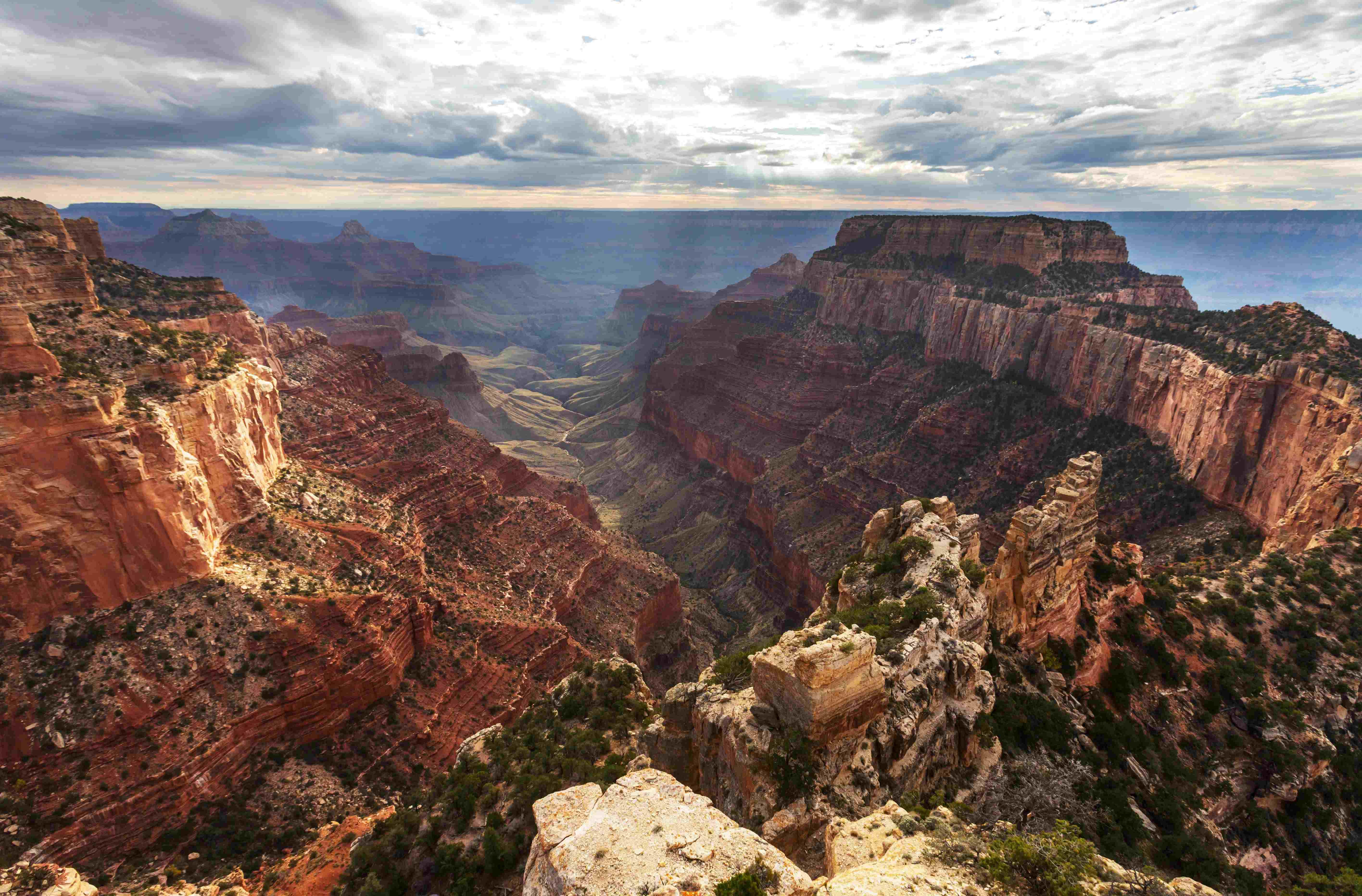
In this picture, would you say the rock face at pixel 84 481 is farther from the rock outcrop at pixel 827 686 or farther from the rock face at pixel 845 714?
the rock outcrop at pixel 827 686

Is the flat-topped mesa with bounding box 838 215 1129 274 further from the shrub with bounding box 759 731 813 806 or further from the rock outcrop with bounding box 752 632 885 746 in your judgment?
the shrub with bounding box 759 731 813 806

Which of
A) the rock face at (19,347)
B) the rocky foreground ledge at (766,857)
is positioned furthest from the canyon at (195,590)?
the rocky foreground ledge at (766,857)

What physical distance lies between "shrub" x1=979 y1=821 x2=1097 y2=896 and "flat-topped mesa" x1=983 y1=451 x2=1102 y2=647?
1469cm

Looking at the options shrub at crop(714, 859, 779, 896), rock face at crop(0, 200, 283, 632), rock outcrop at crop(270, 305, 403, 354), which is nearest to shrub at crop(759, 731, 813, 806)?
shrub at crop(714, 859, 779, 896)

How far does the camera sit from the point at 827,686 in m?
18.9

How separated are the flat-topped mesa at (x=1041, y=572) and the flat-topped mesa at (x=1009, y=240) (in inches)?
3229

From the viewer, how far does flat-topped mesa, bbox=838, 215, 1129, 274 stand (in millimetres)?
95688

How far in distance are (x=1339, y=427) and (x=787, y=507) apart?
183ft

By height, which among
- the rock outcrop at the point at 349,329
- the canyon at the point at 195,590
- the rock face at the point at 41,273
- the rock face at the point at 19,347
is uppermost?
the rock face at the point at 41,273

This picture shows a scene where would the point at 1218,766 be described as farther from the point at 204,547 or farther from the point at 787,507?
the point at 787,507

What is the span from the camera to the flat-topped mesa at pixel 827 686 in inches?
741

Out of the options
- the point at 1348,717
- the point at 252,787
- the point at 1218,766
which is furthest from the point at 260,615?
the point at 1348,717

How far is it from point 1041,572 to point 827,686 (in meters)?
15.9

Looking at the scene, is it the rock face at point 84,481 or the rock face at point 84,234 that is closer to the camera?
the rock face at point 84,481
